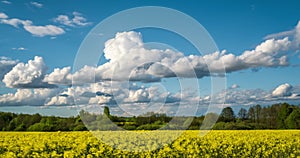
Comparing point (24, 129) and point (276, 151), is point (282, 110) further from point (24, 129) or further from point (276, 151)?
point (276, 151)

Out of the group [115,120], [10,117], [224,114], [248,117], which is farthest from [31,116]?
[248,117]

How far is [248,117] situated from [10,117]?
37918 mm

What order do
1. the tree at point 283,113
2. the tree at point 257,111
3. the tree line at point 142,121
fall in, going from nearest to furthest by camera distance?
the tree line at point 142,121 < the tree at point 283,113 < the tree at point 257,111

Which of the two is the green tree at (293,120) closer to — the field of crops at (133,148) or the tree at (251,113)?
the tree at (251,113)

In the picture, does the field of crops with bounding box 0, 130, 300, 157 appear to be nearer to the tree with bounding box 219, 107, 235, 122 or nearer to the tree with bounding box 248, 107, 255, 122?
the tree with bounding box 219, 107, 235, 122

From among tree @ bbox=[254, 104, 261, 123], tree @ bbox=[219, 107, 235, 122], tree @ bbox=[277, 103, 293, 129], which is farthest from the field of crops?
tree @ bbox=[254, 104, 261, 123]

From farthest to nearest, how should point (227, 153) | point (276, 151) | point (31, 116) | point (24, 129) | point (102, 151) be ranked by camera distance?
point (31, 116), point (24, 129), point (276, 151), point (227, 153), point (102, 151)

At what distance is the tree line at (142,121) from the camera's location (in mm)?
27345

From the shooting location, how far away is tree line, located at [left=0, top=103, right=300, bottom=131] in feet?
89.7

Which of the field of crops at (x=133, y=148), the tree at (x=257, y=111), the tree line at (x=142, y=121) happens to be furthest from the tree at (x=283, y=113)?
the field of crops at (x=133, y=148)

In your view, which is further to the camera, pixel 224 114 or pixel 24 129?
pixel 224 114

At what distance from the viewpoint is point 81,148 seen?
476 inches

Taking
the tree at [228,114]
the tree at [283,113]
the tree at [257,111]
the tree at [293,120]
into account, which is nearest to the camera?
the tree at [293,120]

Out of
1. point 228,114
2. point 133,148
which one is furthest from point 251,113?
point 133,148
